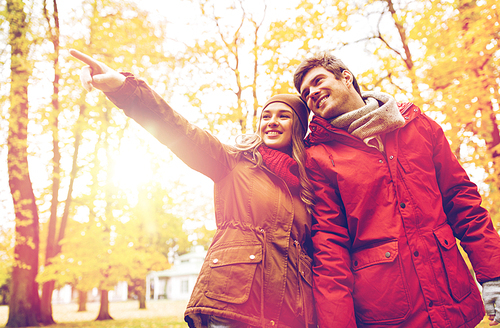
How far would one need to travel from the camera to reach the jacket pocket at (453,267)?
1729mm

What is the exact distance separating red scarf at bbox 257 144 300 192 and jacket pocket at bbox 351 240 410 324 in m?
0.59

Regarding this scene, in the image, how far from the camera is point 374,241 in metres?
1.87

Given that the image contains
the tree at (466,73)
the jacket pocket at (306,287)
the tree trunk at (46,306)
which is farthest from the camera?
the tree trunk at (46,306)

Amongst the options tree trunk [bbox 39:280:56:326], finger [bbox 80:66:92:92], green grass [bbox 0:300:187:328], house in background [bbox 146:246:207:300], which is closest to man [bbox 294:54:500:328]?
finger [bbox 80:66:92:92]

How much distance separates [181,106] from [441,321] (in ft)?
21.0

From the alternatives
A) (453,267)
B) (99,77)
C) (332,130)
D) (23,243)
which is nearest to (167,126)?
(99,77)

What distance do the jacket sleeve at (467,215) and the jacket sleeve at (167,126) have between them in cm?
131

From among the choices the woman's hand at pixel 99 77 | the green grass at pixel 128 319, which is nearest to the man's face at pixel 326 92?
the woman's hand at pixel 99 77

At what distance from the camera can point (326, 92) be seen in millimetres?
2326

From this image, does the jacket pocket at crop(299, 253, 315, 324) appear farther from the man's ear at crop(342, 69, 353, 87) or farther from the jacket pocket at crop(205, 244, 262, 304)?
the man's ear at crop(342, 69, 353, 87)

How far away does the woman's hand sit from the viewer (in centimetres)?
172

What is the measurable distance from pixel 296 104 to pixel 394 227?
3.85 ft

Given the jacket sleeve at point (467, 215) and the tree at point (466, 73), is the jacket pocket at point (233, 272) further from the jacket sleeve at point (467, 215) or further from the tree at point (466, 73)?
the tree at point (466, 73)

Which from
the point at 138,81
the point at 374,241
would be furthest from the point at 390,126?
the point at 138,81
